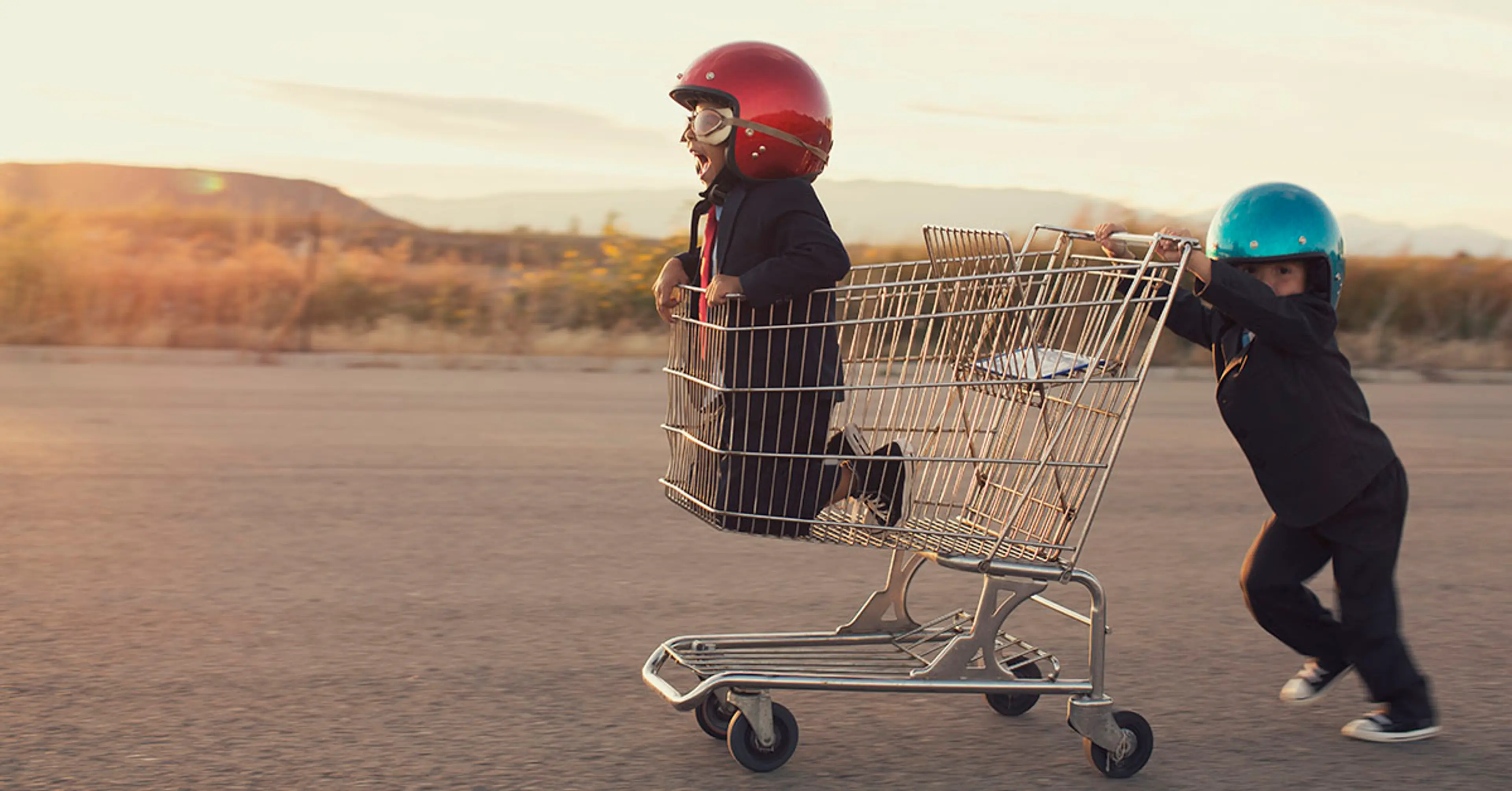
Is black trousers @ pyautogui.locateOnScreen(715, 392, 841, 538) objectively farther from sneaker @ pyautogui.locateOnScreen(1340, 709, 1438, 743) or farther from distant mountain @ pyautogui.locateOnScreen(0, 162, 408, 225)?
distant mountain @ pyautogui.locateOnScreen(0, 162, 408, 225)

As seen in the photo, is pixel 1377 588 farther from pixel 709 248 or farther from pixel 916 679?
pixel 709 248

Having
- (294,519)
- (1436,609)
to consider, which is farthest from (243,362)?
(1436,609)

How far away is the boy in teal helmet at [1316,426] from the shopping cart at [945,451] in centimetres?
25

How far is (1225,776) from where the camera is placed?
13.2 feet

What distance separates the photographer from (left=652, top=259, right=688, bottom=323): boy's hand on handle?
423cm

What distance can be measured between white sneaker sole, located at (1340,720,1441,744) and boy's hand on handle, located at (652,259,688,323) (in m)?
2.09

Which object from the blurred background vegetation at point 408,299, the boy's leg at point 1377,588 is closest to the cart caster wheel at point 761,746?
the boy's leg at point 1377,588

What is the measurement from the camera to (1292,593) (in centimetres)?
447

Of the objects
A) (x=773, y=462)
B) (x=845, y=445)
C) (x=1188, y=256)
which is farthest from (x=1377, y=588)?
(x=773, y=462)

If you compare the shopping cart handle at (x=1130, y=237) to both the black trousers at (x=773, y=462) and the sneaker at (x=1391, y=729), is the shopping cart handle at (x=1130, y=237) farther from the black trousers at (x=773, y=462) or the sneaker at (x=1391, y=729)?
the sneaker at (x=1391, y=729)

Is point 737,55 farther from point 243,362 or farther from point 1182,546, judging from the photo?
point 243,362

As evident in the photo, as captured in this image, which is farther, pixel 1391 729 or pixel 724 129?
pixel 1391 729

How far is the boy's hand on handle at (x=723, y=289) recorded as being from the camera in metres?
3.89

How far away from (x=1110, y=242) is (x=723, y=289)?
1.06m
